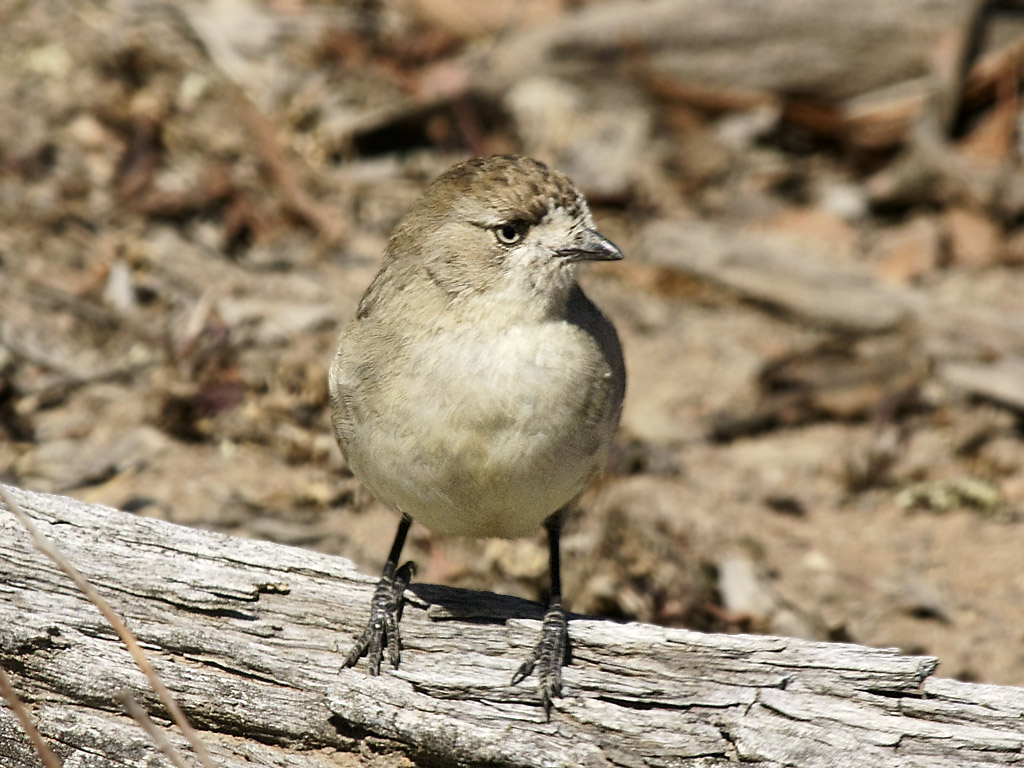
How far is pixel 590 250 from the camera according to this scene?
154 inches

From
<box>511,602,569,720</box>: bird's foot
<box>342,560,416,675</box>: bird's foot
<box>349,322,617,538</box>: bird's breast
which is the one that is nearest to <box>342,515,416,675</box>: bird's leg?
<box>342,560,416,675</box>: bird's foot

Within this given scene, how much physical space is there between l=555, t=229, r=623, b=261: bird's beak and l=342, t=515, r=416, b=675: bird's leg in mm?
1159

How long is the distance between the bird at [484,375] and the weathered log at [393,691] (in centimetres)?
15

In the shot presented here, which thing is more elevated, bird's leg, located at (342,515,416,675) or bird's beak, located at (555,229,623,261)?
bird's beak, located at (555,229,623,261)

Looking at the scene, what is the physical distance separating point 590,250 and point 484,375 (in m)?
0.57

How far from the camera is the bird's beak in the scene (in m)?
3.89

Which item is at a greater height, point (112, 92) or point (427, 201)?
point (112, 92)

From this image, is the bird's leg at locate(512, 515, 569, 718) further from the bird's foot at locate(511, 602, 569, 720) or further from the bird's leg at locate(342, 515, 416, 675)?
the bird's leg at locate(342, 515, 416, 675)

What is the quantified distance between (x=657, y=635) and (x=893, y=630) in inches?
84.5

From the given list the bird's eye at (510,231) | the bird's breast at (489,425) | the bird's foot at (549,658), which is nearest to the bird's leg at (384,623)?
the bird's breast at (489,425)

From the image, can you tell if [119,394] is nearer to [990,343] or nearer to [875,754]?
[875,754]

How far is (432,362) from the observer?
3.75m

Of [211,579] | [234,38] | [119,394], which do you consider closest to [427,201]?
[211,579]

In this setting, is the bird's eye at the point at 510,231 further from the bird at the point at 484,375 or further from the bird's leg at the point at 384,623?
the bird's leg at the point at 384,623
